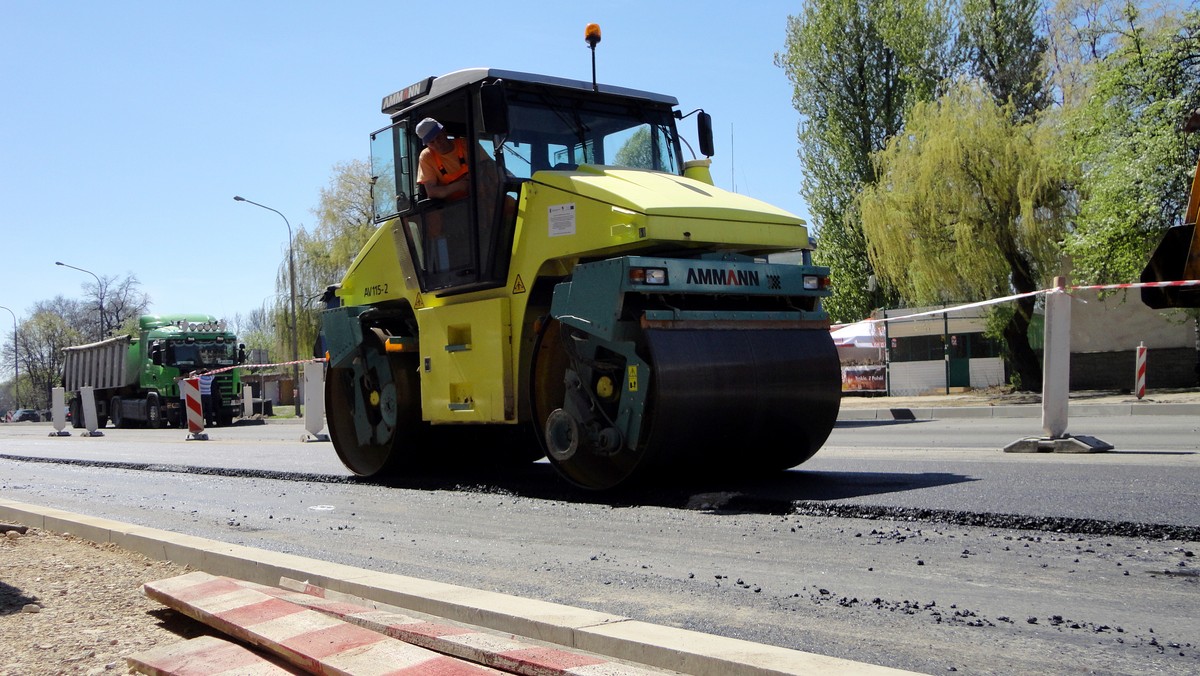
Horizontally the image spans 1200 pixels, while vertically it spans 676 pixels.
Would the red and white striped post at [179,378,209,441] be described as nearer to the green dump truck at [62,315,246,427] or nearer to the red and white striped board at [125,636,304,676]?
the green dump truck at [62,315,246,427]

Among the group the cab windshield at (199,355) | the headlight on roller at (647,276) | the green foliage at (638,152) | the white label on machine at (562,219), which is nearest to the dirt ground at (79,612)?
the headlight on roller at (647,276)

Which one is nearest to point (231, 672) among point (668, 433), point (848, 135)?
point (668, 433)

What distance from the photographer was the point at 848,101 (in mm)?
37375

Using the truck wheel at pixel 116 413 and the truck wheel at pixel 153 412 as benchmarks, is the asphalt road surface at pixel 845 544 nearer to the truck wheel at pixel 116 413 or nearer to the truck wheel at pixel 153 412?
the truck wheel at pixel 153 412

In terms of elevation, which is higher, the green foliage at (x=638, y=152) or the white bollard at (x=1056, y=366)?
the green foliage at (x=638, y=152)

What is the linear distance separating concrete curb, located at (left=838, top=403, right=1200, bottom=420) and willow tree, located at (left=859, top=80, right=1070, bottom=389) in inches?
269

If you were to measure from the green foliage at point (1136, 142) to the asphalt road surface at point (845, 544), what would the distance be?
1269 cm

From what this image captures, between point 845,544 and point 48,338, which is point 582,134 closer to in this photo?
point 845,544

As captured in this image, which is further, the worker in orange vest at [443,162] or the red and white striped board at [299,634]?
the worker in orange vest at [443,162]

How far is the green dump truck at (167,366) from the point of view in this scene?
34.4 meters

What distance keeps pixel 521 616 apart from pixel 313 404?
47.7 feet

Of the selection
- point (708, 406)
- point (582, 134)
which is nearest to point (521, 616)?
point (708, 406)

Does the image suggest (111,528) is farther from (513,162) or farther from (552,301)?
(513,162)

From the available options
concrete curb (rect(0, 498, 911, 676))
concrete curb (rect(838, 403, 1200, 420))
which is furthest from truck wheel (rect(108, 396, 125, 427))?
concrete curb (rect(0, 498, 911, 676))
